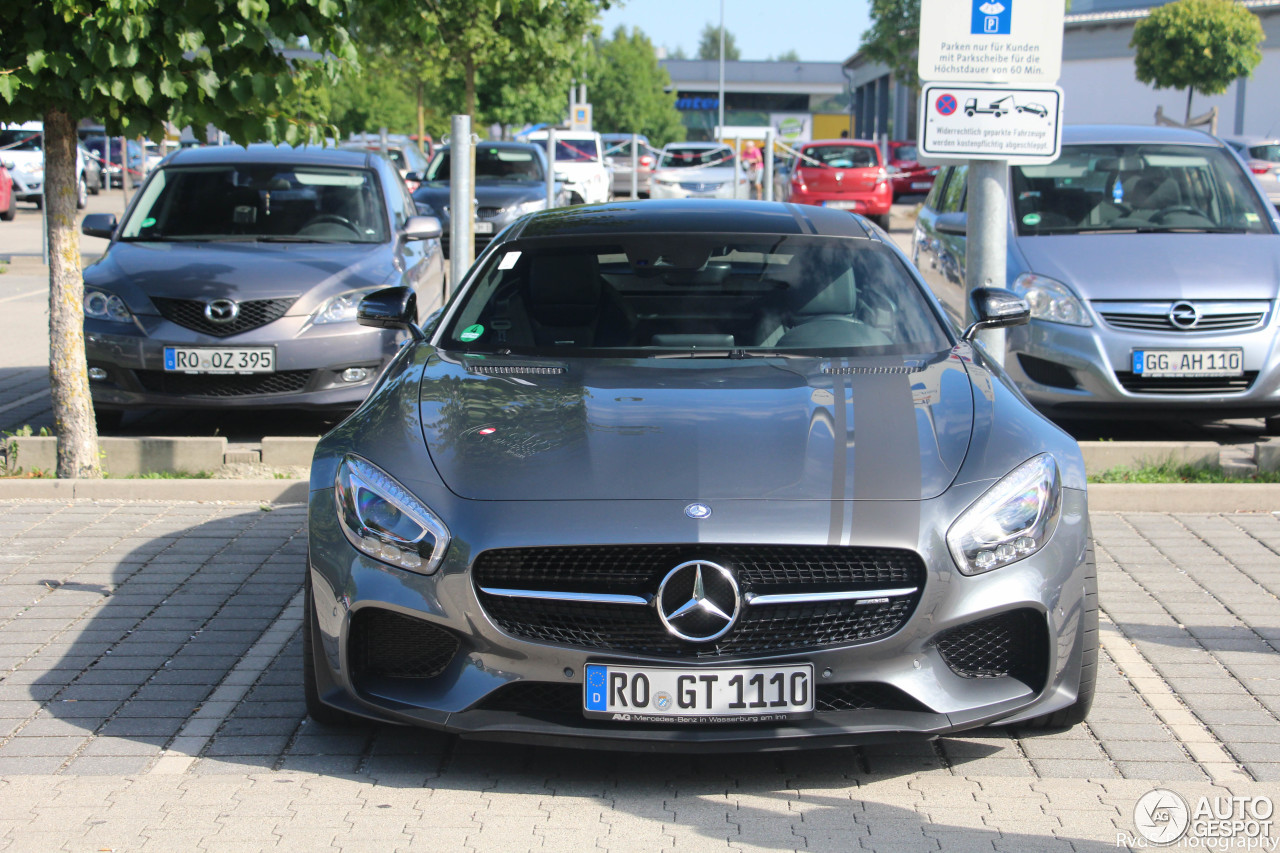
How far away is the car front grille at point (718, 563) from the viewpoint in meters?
3.44

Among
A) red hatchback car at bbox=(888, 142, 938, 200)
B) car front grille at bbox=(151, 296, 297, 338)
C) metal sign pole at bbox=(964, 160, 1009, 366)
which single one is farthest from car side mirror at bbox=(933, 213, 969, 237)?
red hatchback car at bbox=(888, 142, 938, 200)

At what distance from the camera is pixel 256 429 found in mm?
8531

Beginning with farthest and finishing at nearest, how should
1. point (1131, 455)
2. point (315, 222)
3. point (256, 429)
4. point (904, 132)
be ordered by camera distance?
point (904, 132) → point (315, 222) → point (256, 429) → point (1131, 455)

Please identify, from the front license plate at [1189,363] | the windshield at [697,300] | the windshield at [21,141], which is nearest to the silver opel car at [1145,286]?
the front license plate at [1189,363]

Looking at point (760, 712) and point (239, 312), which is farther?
point (239, 312)

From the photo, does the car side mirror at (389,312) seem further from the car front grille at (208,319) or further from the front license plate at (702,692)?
the car front grille at (208,319)

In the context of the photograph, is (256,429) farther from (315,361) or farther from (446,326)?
(446,326)

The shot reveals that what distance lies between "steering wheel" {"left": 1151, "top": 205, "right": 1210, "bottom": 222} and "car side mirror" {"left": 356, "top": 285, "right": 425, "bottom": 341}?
5356 millimetres

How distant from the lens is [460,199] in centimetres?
1030

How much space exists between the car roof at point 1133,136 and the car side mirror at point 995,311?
438 cm

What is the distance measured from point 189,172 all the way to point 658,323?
5.46 m

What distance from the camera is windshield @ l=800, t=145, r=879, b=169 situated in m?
28.0

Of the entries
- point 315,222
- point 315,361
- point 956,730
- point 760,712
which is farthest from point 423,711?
point 315,222

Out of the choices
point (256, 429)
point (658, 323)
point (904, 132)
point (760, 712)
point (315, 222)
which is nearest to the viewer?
point (760, 712)
